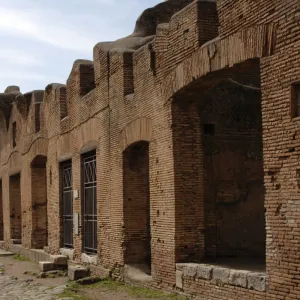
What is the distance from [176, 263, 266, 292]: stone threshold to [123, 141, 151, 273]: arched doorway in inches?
80.9

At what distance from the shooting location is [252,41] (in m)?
7.24

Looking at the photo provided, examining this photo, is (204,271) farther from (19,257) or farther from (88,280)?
(19,257)

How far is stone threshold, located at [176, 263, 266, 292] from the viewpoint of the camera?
723 cm

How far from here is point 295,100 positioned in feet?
22.1

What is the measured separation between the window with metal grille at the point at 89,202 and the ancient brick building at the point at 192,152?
3 cm

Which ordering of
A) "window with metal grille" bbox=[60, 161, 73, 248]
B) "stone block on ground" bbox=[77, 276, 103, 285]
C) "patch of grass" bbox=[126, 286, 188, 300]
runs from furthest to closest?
"window with metal grille" bbox=[60, 161, 73, 248] → "stone block on ground" bbox=[77, 276, 103, 285] → "patch of grass" bbox=[126, 286, 188, 300]

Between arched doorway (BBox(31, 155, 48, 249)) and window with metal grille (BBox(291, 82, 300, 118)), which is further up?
window with metal grille (BBox(291, 82, 300, 118))

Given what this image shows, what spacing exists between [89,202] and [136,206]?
2.37 meters

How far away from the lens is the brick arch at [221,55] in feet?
23.2

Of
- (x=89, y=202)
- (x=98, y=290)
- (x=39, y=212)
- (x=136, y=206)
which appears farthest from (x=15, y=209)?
(x=98, y=290)

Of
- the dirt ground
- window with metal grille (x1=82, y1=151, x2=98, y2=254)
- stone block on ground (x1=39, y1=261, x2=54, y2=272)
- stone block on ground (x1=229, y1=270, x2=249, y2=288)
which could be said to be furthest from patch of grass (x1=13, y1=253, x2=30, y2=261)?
stone block on ground (x1=229, y1=270, x2=249, y2=288)

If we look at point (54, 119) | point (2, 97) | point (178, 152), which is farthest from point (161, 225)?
point (2, 97)

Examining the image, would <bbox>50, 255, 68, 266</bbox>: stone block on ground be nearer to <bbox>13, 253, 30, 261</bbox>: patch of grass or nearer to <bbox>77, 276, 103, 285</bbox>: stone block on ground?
<bbox>77, 276, 103, 285</bbox>: stone block on ground

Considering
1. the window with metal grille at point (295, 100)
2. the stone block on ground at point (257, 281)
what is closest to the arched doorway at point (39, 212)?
the stone block on ground at point (257, 281)
